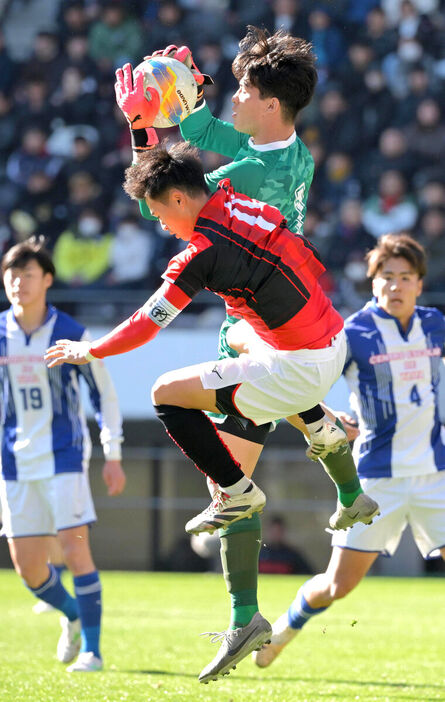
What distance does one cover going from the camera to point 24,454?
706 centimetres

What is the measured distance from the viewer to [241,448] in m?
4.76

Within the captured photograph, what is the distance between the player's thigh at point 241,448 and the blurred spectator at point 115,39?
1242 cm

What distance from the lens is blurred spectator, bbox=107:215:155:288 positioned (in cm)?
1495

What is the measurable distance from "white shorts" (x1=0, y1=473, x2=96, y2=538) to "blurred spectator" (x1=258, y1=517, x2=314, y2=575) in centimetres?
871

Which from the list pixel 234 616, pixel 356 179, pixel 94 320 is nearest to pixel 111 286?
pixel 94 320

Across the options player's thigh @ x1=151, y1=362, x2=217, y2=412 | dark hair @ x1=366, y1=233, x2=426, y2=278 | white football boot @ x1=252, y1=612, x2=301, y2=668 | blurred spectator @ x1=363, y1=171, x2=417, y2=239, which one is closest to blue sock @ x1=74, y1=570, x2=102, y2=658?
white football boot @ x1=252, y1=612, x2=301, y2=668

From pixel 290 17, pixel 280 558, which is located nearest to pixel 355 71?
pixel 290 17

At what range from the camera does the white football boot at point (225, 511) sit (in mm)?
4410

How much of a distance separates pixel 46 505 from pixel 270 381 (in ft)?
10.4

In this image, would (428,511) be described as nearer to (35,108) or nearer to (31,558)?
(31,558)

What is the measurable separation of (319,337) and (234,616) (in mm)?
1247

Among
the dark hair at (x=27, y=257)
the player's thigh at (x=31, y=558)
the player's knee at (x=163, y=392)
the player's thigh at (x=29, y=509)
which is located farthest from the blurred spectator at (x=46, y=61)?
the player's knee at (x=163, y=392)

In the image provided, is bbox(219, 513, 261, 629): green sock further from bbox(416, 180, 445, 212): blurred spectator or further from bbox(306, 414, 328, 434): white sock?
bbox(416, 180, 445, 212): blurred spectator

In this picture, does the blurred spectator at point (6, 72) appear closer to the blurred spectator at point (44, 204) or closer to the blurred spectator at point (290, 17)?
the blurred spectator at point (44, 204)
